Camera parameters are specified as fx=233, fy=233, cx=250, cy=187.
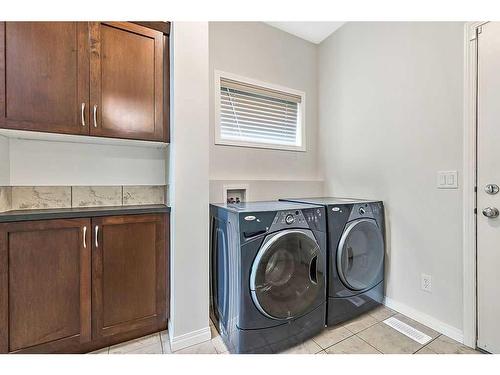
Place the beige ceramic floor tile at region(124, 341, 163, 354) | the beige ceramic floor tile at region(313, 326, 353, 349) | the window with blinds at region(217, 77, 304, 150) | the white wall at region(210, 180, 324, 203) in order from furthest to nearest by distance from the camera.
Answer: the window with blinds at region(217, 77, 304, 150)
the white wall at region(210, 180, 324, 203)
the beige ceramic floor tile at region(313, 326, 353, 349)
the beige ceramic floor tile at region(124, 341, 163, 354)

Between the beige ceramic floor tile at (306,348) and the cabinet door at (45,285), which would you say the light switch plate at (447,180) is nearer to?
the beige ceramic floor tile at (306,348)

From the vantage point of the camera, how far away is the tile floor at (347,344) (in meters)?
1.48

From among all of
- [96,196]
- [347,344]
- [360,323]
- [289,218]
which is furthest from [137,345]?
[360,323]

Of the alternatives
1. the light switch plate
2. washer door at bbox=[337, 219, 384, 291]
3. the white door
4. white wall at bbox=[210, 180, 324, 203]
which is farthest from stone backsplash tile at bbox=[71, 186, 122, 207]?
the white door

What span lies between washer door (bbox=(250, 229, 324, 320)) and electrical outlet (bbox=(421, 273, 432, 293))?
2.73ft

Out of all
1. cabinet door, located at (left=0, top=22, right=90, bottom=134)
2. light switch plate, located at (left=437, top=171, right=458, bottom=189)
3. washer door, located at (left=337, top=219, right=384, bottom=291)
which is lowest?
washer door, located at (left=337, top=219, right=384, bottom=291)

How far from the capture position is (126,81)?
152 cm

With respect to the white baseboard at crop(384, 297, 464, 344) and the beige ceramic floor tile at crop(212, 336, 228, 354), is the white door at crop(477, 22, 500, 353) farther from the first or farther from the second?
the beige ceramic floor tile at crop(212, 336, 228, 354)

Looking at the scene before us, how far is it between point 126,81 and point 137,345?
5.64 feet

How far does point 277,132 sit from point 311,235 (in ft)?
4.45

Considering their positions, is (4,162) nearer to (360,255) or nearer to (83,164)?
(83,164)

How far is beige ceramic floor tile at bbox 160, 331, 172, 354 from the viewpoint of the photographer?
148 centimetres

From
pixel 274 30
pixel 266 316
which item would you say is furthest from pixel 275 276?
pixel 274 30
